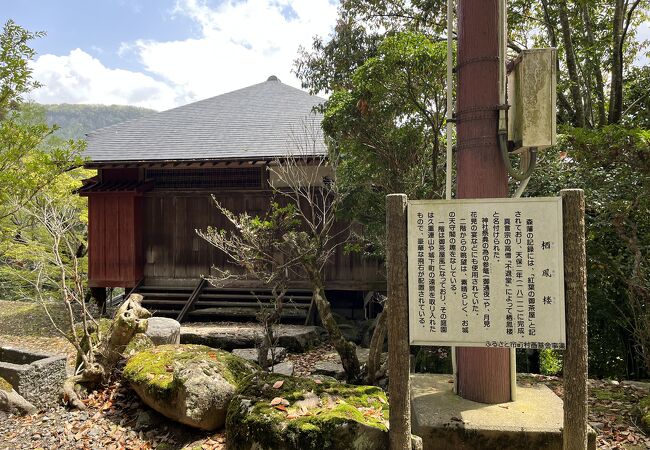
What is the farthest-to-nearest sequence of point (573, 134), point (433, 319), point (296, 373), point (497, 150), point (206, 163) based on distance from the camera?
point (206, 163), point (296, 373), point (573, 134), point (497, 150), point (433, 319)

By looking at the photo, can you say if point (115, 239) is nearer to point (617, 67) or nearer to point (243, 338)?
point (243, 338)

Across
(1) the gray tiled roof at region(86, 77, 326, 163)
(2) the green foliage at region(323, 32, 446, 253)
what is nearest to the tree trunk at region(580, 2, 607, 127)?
(2) the green foliage at region(323, 32, 446, 253)

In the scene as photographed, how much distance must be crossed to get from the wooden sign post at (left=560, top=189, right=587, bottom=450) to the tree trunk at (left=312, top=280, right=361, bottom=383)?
11.8 ft

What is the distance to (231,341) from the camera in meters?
8.81

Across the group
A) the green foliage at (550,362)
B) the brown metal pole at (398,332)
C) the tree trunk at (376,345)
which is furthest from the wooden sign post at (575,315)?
the green foliage at (550,362)

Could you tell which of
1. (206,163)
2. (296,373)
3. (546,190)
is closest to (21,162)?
(206,163)

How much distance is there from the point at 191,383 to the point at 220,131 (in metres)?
9.44

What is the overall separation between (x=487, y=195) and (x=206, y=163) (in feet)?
28.5

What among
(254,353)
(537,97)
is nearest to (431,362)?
(254,353)

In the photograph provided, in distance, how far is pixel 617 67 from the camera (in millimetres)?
8852

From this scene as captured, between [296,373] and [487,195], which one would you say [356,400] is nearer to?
[487,195]

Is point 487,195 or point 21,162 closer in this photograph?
point 487,195

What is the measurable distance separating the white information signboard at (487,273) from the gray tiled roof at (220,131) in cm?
740

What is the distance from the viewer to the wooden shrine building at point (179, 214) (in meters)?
11.3
